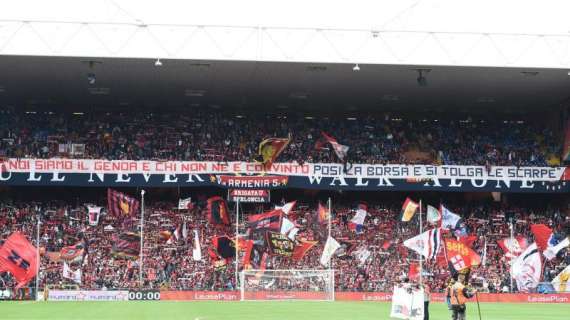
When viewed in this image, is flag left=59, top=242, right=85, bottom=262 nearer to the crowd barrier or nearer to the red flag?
the crowd barrier

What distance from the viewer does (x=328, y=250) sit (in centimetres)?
4788

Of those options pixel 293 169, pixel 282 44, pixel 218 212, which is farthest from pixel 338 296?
pixel 282 44

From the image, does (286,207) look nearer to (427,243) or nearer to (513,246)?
(427,243)

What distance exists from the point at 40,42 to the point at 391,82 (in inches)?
730

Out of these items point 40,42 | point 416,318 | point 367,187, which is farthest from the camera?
point 367,187

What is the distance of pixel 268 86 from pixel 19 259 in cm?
1624

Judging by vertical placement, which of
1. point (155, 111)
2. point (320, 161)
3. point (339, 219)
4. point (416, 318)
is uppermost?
point (155, 111)

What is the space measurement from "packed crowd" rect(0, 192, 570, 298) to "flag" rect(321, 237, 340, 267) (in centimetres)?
83

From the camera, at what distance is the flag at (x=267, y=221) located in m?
49.3

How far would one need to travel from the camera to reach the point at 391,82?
50656 mm

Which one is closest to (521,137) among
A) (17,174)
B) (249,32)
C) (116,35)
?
(249,32)

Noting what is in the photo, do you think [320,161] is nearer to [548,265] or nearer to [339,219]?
[339,219]

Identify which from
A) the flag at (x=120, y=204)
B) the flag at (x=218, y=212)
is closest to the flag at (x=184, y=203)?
the flag at (x=218, y=212)

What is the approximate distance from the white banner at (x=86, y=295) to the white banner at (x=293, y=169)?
777 cm
